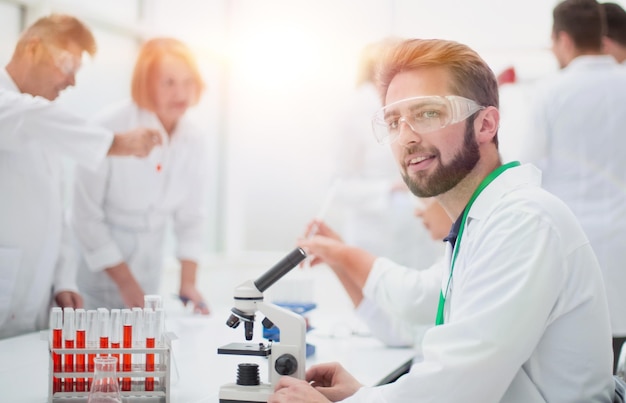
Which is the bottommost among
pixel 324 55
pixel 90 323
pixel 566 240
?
pixel 90 323

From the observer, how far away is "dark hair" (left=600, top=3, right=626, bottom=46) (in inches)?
98.5

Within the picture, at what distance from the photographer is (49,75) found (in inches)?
89.0

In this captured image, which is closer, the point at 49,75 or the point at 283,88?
the point at 49,75

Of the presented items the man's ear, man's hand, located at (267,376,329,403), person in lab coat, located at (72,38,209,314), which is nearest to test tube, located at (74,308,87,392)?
man's hand, located at (267,376,329,403)

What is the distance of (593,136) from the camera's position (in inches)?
97.0

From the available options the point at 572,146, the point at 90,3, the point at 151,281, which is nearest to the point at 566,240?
the point at 572,146

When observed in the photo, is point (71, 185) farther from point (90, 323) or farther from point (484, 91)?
point (484, 91)

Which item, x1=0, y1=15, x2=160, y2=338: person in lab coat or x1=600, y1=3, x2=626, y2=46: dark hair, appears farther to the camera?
x1=600, y1=3, x2=626, y2=46: dark hair

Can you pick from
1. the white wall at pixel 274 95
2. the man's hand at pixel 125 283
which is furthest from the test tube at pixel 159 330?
the white wall at pixel 274 95

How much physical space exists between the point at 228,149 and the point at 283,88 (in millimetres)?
568

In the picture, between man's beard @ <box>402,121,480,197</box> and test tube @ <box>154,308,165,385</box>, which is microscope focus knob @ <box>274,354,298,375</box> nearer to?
test tube @ <box>154,308,165,385</box>

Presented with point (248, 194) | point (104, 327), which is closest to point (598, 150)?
point (104, 327)

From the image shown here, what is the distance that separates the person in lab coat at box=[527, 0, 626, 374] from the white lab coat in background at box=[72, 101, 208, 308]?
1459mm

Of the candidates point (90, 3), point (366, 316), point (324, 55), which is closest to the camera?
point (366, 316)
